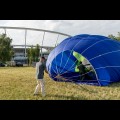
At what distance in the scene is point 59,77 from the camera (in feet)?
47.2

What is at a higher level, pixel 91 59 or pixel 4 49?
pixel 4 49

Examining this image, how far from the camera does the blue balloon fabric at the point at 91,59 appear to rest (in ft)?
41.4

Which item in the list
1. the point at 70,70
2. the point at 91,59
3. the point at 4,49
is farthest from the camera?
the point at 4,49

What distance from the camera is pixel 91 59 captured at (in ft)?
41.4

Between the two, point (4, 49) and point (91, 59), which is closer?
point (91, 59)

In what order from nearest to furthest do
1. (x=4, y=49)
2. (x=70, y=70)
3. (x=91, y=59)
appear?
(x=91, y=59), (x=70, y=70), (x=4, y=49)

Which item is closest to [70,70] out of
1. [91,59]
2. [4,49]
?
[91,59]

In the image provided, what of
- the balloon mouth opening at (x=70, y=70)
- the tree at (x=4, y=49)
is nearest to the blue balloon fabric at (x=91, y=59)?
the balloon mouth opening at (x=70, y=70)

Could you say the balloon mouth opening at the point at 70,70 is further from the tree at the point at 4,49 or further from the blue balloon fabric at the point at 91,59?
the tree at the point at 4,49

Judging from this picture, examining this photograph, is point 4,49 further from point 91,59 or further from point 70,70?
point 91,59
